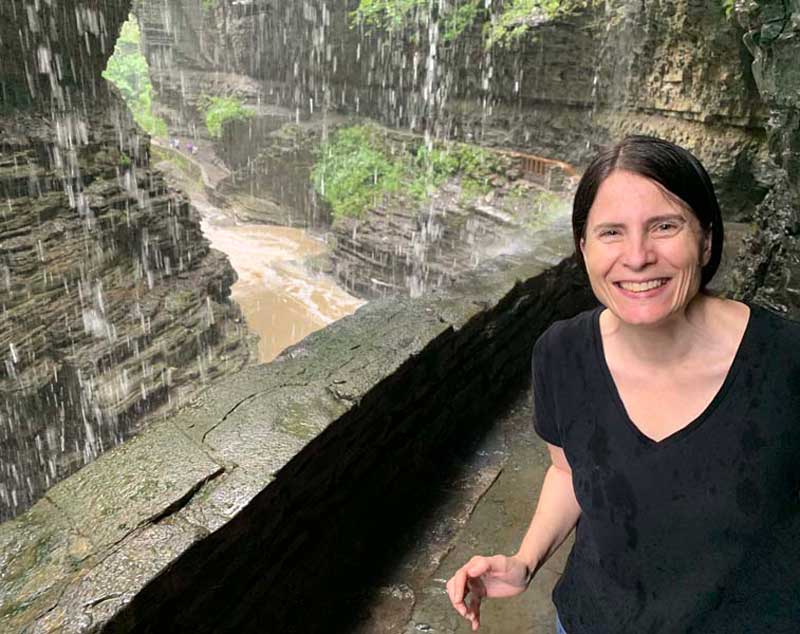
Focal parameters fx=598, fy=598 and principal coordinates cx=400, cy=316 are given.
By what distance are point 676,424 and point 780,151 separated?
422 centimetres

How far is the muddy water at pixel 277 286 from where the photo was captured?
50.8ft

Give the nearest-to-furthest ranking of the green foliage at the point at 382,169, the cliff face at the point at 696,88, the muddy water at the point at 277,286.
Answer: the cliff face at the point at 696,88, the muddy water at the point at 277,286, the green foliage at the point at 382,169

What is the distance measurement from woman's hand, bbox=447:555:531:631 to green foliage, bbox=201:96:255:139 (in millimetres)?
25425

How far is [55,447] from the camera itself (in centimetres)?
896

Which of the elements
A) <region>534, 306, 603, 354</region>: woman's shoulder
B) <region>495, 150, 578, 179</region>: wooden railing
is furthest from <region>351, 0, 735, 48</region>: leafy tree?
<region>534, 306, 603, 354</region>: woman's shoulder

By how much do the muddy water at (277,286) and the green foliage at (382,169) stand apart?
7.27 feet

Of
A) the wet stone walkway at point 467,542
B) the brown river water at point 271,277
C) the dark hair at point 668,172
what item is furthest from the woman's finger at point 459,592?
the brown river water at point 271,277

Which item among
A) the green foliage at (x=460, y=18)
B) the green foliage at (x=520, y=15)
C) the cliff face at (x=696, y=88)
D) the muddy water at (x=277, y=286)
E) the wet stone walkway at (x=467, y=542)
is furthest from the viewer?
the green foliage at (x=460, y=18)

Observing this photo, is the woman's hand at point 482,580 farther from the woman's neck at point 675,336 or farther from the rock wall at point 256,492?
the rock wall at point 256,492

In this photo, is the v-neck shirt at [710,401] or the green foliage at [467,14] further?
the green foliage at [467,14]

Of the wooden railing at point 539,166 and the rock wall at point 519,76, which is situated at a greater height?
the rock wall at point 519,76

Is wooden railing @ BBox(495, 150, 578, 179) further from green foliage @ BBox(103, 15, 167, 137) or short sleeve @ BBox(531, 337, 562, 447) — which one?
green foliage @ BBox(103, 15, 167, 137)

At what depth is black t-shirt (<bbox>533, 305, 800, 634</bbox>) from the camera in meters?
0.86

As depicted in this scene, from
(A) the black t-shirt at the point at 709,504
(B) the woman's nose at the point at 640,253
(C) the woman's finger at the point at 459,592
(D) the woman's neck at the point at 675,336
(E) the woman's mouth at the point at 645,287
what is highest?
(B) the woman's nose at the point at 640,253
